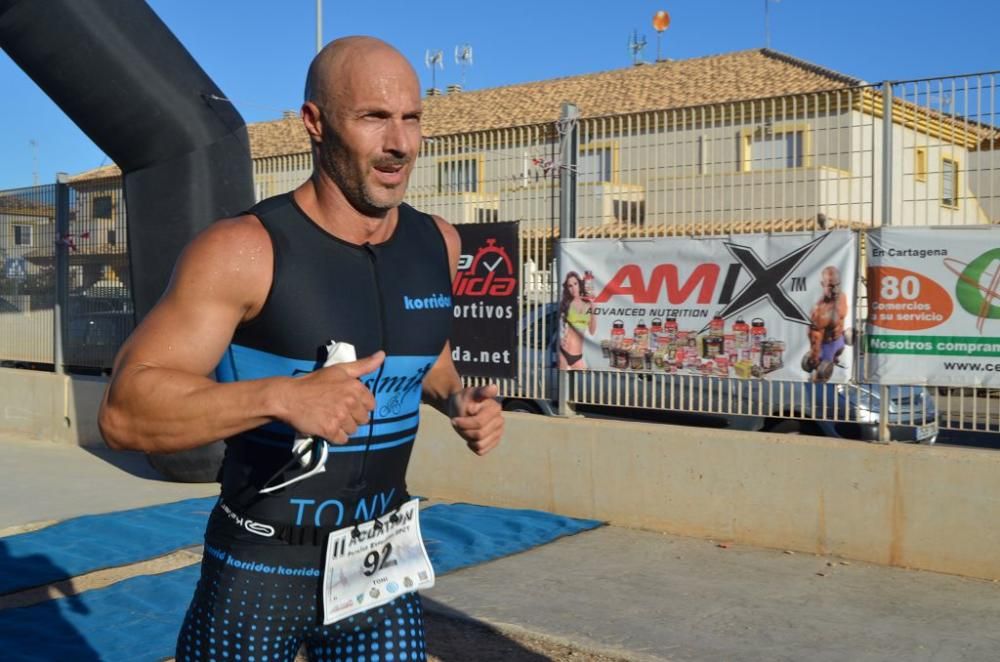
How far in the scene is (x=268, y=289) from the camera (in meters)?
2.28

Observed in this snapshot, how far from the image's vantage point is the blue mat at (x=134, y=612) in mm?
4988

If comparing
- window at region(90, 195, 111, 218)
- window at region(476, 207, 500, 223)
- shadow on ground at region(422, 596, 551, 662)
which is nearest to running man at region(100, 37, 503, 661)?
shadow on ground at region(422, 596, 551, 662)

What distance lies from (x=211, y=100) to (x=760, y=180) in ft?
13.8

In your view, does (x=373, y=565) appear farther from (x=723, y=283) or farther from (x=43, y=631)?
(x=723, y=283)

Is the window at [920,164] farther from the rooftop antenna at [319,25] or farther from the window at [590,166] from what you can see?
the rooftop antenna at [319,25]

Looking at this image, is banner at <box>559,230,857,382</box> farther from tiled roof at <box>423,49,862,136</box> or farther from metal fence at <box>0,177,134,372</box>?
tiled roof at <box>423,49,862,136</box>

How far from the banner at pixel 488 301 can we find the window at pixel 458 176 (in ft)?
1.07

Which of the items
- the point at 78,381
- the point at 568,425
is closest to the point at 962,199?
the point at 568,425

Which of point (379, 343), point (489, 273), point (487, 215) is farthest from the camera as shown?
point (487, 215)

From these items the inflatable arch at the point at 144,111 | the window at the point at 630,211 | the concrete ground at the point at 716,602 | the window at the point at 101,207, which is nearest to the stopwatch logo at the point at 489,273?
the window at the point at 630,211

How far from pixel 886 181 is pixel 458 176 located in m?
3.52

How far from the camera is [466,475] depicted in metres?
8.51

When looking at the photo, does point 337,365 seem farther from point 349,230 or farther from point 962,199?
point 962,199

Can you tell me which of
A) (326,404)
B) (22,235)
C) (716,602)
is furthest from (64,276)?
(326,404)
